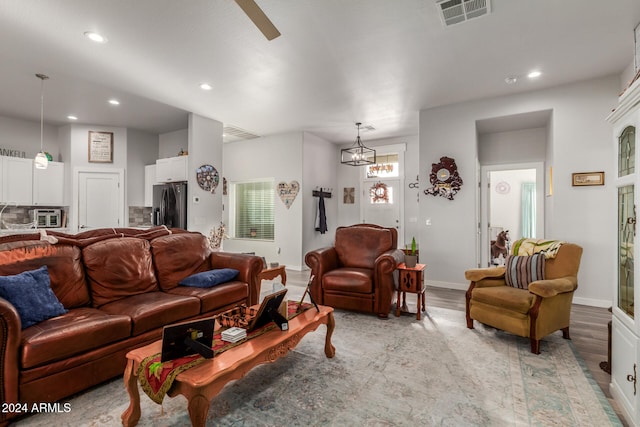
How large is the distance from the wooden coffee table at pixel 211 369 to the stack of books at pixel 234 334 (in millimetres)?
57

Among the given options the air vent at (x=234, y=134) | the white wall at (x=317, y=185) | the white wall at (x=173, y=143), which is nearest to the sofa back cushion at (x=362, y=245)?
the white wall at (x=317, y=185)

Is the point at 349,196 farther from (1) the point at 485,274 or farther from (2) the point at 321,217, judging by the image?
(1) the point at 485,274

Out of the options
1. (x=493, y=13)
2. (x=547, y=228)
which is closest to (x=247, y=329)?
(x=493, y=13)

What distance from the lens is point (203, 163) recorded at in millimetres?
5402

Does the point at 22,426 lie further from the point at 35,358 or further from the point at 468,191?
the point at 468,191

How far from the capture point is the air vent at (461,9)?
249cm

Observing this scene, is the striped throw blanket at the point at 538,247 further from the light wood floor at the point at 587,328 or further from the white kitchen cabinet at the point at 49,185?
the white kitchen cabinet at the point at 49,185

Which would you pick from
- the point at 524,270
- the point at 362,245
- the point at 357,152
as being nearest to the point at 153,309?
the point at 362,245

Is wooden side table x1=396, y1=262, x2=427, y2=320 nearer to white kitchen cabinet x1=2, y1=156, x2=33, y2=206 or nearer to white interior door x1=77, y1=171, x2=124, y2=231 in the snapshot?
white interior door x1=77, y1=171, x2=124, y2=231

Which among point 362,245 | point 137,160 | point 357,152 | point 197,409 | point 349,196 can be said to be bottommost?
point 197,409

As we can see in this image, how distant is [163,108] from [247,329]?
14.6 feet

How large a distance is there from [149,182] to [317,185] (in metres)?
3.50

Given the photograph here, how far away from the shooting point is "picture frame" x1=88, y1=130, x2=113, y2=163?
5926 millimetres

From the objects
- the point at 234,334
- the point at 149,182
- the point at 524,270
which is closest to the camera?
the point at 234,334
